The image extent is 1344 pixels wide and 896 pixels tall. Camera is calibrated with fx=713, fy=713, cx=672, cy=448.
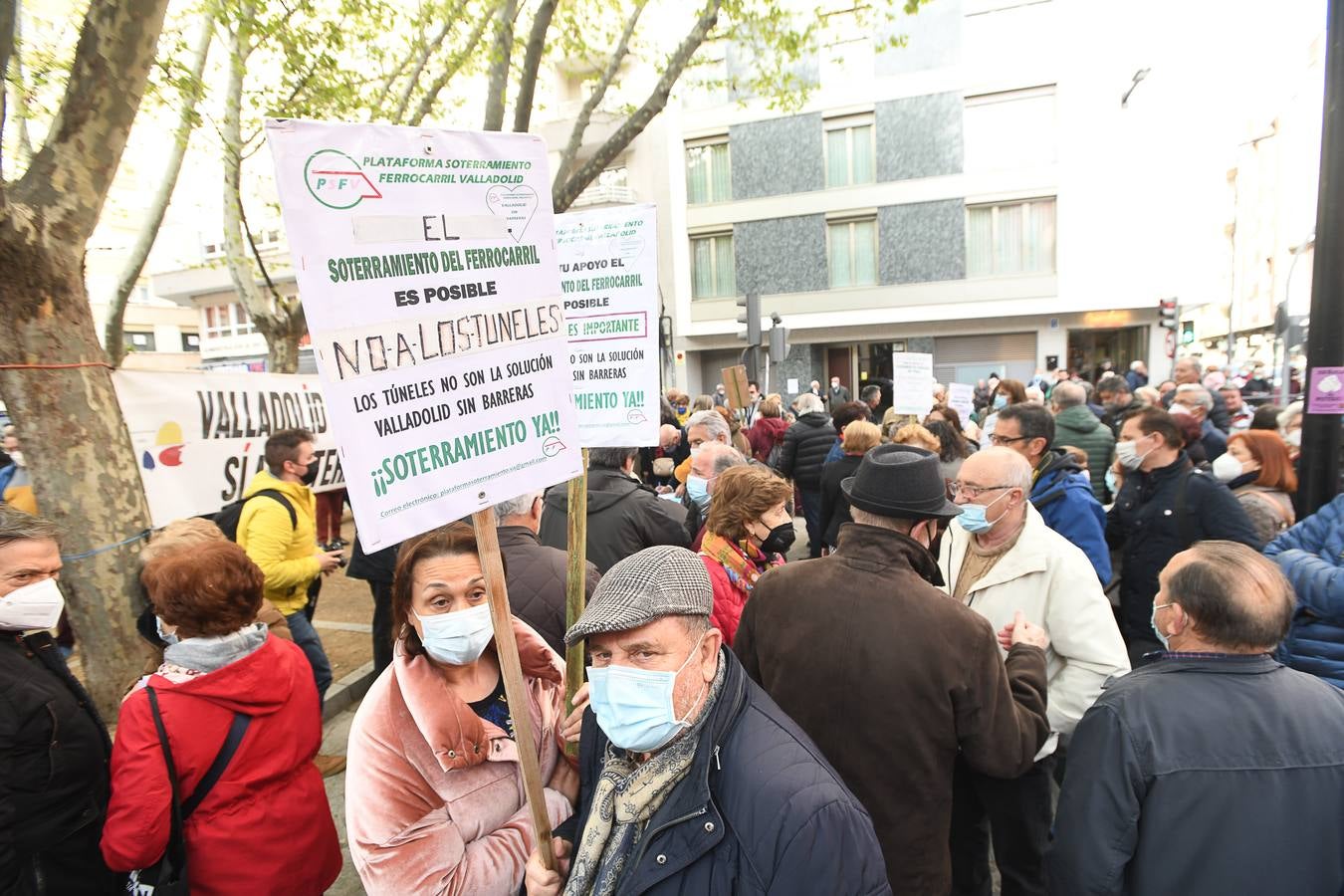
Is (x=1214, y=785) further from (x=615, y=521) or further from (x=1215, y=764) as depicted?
(x=615, y=521)

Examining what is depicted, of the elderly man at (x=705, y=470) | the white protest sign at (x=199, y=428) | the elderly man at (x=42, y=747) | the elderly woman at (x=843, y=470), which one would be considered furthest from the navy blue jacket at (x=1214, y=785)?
the white protest sign at (x=199, y=428)

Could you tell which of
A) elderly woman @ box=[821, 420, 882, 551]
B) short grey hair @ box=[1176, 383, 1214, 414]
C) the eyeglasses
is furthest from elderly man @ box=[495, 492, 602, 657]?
short grey hair @ box=[1176, 383, 1214, 414]

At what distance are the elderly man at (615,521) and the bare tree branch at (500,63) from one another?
12.7 feet

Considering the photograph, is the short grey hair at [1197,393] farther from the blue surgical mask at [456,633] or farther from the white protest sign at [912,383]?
the blue surgical mask at [456,633]

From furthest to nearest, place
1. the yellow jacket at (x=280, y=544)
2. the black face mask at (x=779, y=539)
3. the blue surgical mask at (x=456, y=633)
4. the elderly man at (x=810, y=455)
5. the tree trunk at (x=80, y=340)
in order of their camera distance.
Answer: the elderly man at (x=810, y=455)
the yellow jacket at (x=280, y=544)
the tree trunk at (x=80, y=340)
the black face mask at (x=779, y=539)
the blue surgical mask at (x=456, y=633)

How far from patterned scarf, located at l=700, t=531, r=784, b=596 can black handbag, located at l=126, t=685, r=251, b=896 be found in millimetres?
1840

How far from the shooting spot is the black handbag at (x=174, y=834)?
2061 millimetres

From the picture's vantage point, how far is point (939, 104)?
2078cm

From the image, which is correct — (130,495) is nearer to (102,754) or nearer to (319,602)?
(102,754)

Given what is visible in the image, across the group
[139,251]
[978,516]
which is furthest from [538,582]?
[139,251]

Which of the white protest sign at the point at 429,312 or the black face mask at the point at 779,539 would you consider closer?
the white protest sign at the point at 429,312

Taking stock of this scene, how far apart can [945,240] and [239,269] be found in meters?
18.9

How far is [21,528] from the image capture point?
90.3 inches

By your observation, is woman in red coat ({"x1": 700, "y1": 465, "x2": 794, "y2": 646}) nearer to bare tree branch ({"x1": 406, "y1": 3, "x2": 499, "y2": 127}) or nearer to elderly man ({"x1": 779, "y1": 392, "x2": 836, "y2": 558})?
elderly man ({"x1": 779, "y1": 392, "x2": 836, "y2": 558})
